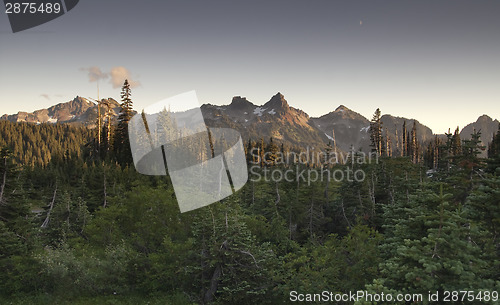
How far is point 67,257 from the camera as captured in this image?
1791cm

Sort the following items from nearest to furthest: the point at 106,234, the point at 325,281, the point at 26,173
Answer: the point at 325,281
the point at 106,234
the point at 26,173

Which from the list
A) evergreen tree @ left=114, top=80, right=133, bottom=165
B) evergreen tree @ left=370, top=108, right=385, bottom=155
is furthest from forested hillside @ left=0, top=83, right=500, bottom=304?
evergreen tree @ left=370, top=108, right=385, bottom=155

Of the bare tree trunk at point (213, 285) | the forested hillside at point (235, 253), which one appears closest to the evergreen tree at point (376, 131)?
the forested hillside at point (235, 253)

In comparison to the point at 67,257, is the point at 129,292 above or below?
below

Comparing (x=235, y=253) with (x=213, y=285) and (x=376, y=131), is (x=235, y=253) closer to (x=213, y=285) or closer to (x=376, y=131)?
(x=213, y=285)

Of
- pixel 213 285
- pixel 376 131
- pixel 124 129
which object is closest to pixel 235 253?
pixel 213 285

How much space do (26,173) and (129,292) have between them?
47107mm

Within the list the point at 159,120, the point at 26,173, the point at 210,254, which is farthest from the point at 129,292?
the point at 159,120

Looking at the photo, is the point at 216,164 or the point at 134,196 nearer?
the point at 134,196

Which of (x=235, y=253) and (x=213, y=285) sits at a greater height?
(x=235, y=253)

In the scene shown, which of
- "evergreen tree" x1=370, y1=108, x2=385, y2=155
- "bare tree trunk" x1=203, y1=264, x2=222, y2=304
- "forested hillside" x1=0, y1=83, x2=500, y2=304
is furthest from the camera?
"evergreen tree" x1=370, y1=108, x2=385, y2=155

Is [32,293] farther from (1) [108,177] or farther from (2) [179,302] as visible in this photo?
(1) [108,177]

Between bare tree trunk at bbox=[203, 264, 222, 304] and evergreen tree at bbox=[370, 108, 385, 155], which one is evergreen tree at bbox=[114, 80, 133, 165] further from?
evergreen tree at bbox=[370, 108, 385, 155]

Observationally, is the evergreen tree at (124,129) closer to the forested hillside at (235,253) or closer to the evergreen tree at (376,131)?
the forested hillside at (235,253)
